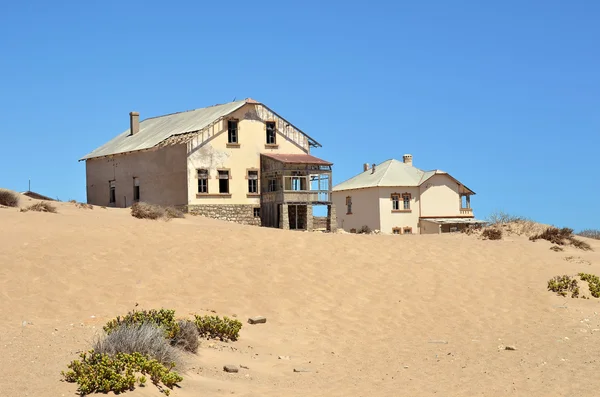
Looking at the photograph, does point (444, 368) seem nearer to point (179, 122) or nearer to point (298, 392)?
point (298, 392)

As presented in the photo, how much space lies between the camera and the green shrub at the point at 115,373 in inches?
361

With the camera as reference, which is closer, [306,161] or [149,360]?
[149,360]

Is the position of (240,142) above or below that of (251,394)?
above

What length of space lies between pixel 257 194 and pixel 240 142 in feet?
10.6

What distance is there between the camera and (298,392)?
35.6 ft

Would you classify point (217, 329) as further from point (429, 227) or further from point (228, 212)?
point (429, 227)

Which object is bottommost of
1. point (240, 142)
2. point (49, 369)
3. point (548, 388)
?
point (548, 388)

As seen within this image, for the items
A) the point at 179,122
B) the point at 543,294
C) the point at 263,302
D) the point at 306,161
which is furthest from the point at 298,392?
the point at 179,122

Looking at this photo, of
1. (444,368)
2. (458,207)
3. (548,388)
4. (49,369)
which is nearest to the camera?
(49,369)

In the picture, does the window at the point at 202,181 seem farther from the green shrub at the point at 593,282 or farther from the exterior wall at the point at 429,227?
the green shrub at the point at 593,282

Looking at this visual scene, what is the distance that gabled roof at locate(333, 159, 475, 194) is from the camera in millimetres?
56094

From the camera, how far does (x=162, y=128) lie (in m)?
48.5

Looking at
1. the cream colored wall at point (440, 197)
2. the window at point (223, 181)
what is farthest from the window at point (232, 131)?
the cream colored wall at point (440, 197)

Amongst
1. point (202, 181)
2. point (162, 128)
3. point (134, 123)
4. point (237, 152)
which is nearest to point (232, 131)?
point (237, 152)
